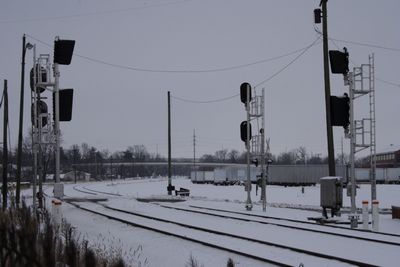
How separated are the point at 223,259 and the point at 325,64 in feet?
48.1


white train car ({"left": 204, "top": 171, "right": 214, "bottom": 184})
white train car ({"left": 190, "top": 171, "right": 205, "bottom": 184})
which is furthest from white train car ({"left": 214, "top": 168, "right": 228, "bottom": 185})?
white train car ({"left": 190, "top": 171, "right": 205, "bottom": 184})

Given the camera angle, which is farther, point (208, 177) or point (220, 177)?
point (208, 177)

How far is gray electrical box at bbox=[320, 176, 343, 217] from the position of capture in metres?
18.6

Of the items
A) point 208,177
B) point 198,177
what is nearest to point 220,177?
point 208,177

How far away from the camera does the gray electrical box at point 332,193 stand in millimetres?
18641

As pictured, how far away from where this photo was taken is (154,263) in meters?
10.8

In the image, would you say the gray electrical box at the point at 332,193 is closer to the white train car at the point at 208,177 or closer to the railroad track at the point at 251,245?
the railroad track at the point at 251,245

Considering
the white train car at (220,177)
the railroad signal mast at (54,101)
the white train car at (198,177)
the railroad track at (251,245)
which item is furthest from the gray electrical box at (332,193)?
the white train car at (198,177)

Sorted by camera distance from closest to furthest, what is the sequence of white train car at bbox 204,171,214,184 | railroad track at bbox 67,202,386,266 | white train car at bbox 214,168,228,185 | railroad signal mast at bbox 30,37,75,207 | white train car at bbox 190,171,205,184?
railroad track at bbox 67,202,386,266 → railroad signal mast at bbox 30,37,75,207 → white train car at bbox 214,168,228,185 → white train car at bbox 204,171,214,184 → white train car at bbox 190,171,205,184

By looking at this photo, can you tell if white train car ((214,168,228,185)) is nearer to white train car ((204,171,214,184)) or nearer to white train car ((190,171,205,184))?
white train car ((204,171,214,184))

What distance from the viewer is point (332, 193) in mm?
18703

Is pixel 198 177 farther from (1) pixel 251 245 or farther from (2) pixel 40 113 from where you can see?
(1) pixel 251 245

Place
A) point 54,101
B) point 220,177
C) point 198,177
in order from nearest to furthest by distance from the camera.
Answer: point 54,101, point 220,177, point 198,177

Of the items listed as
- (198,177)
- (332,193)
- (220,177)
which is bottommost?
(198,177)
